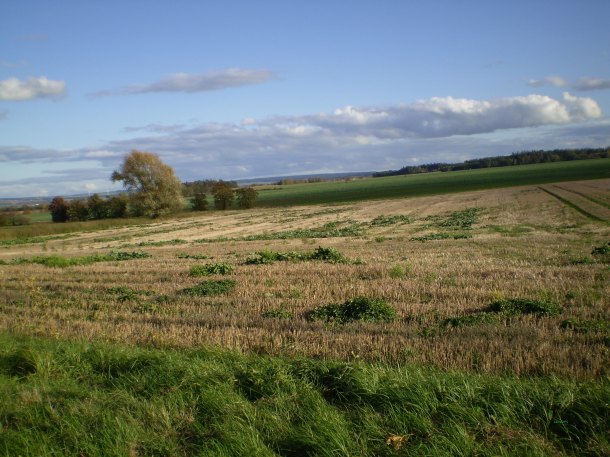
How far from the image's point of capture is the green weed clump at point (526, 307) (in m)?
9.52

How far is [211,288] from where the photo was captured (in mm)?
13602

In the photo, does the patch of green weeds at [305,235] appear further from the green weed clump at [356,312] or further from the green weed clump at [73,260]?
the green weed clump at [356,312]

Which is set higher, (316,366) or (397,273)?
(316,366)

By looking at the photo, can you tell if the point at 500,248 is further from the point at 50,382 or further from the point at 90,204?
the point at 90,204

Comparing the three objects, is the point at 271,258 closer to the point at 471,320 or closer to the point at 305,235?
the point at 471,320

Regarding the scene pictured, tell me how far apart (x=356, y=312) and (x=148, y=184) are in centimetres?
8001

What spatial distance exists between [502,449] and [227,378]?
10.9 ft

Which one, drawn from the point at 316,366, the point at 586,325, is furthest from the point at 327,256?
the point at 316,366

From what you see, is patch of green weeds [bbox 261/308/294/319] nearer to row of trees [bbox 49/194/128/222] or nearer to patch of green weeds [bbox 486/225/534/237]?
patch of green weeds [bbox 486/225/534/237]

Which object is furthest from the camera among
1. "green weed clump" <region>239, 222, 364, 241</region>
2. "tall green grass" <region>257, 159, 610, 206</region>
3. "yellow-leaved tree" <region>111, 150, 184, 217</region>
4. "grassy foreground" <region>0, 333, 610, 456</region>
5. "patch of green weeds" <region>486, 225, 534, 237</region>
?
"tall green grass" <region>257, 159, 610, 206</region>

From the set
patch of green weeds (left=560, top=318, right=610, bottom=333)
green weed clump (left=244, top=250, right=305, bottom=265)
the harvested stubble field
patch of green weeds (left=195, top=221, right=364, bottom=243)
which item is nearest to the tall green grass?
patch of green weeds (left=195, top=221, right=364, bottom=243)

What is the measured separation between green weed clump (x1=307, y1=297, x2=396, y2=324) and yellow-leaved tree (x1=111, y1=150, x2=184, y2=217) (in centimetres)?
7691

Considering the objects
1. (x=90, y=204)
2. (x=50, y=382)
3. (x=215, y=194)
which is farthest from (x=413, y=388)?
(x=215, y=194)

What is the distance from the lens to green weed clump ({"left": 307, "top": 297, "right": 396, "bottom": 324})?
9.73 meters
